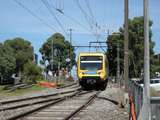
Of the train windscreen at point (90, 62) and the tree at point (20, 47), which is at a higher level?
the tree at point (20, 47)

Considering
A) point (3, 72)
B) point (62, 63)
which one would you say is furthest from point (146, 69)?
point (62, 63)

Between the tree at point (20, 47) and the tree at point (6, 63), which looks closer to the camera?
the tree at point (6, 63)

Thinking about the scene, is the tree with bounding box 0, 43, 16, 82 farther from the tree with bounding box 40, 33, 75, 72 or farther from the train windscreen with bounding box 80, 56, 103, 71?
the train windscreen with bounding box 80, 56, 103, 71

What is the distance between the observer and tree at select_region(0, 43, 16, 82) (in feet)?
349

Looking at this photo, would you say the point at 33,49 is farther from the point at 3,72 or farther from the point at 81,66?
the point at 81,66

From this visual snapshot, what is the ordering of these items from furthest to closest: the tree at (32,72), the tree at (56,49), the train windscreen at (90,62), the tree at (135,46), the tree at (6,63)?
the tree at (56,49) → the tree at (6,63) → the tree at (135,46) → the tree at (32,72) → the train windscreen at (90,62)

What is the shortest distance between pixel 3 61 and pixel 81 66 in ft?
205

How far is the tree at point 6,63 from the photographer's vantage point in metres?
106

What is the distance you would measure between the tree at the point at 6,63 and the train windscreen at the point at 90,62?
60.6 m

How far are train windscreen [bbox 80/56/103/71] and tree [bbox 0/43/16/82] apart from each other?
60.6m

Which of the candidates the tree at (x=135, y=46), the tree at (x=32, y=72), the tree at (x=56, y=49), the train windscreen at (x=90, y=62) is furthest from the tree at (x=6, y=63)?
the train windscreen at (x=90, y=62)

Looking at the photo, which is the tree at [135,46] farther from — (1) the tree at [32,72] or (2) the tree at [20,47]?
(2) the tree at [20,47]

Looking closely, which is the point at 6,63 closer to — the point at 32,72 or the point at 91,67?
the point at 32,72

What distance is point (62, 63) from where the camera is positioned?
128375 mm
